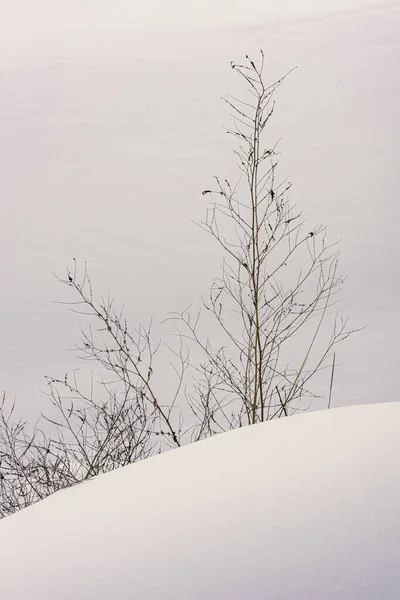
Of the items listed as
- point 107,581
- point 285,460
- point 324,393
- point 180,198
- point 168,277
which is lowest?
point 107,581

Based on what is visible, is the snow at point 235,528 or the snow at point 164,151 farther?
the snow at point 164,151

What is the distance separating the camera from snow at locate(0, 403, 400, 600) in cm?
111

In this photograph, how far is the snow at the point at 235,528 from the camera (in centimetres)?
111

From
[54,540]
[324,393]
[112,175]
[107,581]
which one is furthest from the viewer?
[112,175]

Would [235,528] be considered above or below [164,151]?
below

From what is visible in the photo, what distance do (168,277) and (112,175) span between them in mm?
1088

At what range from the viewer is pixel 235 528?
3.93 ft

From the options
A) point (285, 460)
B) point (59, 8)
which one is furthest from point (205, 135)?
point (285, 460)

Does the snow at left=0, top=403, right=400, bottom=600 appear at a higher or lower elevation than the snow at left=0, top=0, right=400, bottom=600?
lower

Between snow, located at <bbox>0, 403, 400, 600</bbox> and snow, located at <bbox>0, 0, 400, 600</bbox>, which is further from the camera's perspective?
snow, located at <bbox>0, 0, 400, 600</bbox>

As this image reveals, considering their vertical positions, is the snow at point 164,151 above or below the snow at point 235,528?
above

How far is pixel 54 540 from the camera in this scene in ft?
4.24

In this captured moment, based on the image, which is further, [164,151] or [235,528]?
[164,151]

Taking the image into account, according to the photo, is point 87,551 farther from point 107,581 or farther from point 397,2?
point 397,2
